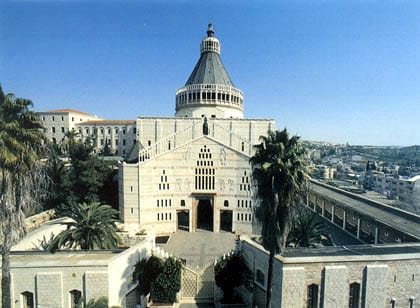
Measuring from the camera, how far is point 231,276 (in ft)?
55.3

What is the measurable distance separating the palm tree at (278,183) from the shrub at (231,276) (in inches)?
151

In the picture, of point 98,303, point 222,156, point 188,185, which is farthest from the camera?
point 188,185

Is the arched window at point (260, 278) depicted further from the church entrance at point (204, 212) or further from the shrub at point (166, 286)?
the church entrance at point (204, 212)

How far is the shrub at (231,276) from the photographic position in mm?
16653

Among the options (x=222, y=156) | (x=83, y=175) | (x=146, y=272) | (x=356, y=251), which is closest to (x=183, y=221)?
(x=222, y=156)

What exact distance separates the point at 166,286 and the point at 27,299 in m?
8.44

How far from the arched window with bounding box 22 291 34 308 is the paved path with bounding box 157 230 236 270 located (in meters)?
12.9

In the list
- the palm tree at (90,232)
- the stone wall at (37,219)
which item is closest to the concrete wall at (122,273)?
the palm tree at (90,232)

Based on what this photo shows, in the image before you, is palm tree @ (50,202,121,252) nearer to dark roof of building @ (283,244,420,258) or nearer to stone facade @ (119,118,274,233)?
dark roof of building @ (283,244,420,258)

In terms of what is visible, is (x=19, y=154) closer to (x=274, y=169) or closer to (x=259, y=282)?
(x=274, y=169)

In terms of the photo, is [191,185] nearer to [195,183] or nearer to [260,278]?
[195,183]

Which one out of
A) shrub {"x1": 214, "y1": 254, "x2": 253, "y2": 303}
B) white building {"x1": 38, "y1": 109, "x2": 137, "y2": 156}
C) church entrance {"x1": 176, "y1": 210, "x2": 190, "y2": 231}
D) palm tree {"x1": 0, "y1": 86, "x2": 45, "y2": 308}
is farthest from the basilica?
white building {"x1": 38, "y1": 109, "x2": 137, "y2": 156}

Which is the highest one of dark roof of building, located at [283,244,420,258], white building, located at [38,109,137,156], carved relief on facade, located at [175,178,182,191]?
white building, located at [38,109,137,156]

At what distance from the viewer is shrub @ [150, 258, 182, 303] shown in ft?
53.9
